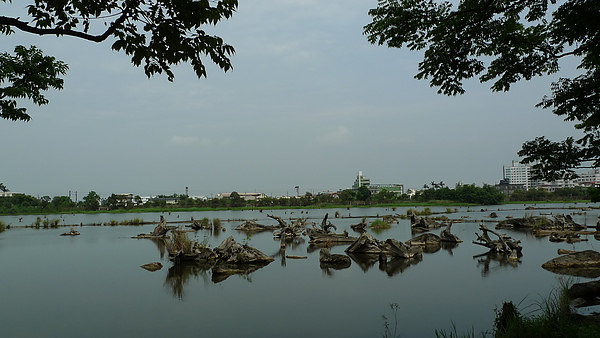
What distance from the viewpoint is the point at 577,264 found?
14500mm

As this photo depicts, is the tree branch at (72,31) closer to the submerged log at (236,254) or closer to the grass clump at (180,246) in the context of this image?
the submerged log at (236,254)

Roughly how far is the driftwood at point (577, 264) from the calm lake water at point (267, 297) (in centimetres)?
71

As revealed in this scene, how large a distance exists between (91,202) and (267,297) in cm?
9583

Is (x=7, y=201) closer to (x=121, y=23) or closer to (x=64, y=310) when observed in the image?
(x=64, y=310)

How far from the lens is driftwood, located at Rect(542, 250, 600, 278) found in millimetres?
13711

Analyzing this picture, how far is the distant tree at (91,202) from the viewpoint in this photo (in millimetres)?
94125

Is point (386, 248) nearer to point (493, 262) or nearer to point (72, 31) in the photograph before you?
point (493, 262)

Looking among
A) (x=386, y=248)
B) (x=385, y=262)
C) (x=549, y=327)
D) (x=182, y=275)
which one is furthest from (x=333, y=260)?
(x=549, y=327)

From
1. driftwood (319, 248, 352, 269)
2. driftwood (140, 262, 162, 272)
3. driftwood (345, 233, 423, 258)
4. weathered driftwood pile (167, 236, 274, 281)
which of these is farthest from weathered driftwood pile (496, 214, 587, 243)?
driftwood (140, 262, 162, 272)

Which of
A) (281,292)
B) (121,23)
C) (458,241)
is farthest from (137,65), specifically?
(458,241)

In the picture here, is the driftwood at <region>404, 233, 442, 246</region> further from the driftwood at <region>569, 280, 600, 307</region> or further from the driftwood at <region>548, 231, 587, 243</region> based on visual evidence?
the driftwood at <region>569, 280, 600, 307</region>

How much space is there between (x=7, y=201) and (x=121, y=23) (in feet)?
368

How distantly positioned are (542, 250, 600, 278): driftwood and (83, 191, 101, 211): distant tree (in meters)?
97.1

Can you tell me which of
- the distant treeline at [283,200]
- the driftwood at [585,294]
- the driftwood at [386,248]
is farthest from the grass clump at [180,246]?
the distant treeline at [283,200]
